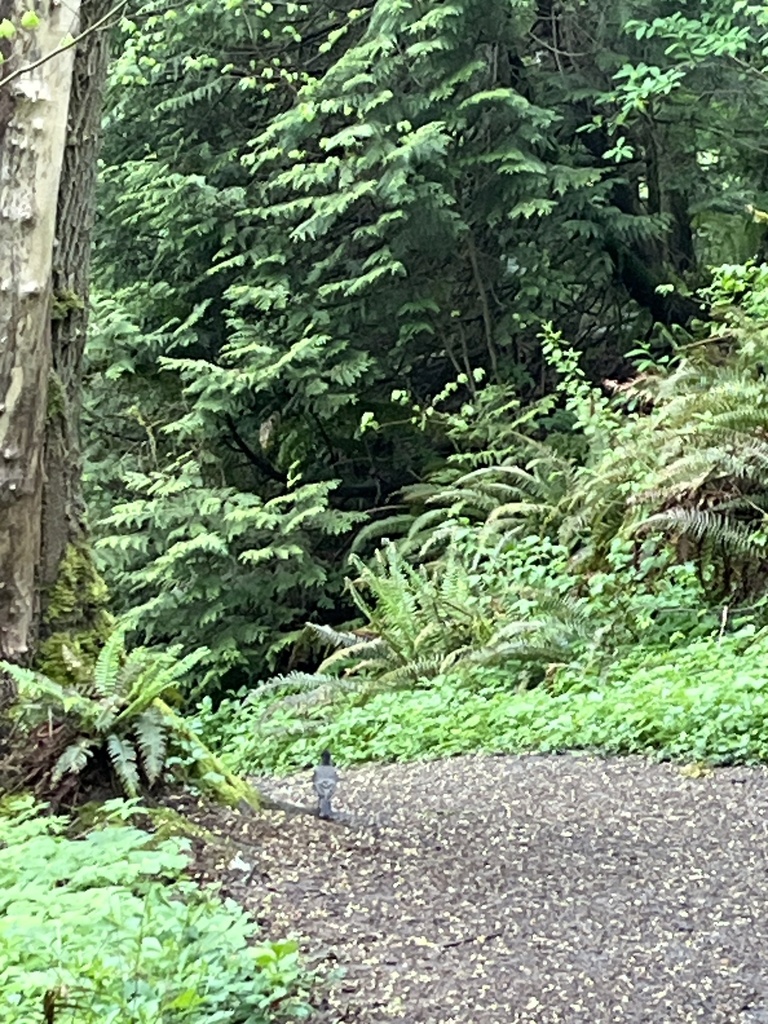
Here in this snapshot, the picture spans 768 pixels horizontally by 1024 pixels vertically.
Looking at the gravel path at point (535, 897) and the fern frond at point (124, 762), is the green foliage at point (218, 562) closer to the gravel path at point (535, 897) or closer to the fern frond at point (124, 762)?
the gravel path at point (535, 897)

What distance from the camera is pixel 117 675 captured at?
364 centimetres

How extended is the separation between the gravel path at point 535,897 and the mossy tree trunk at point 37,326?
1125 mm

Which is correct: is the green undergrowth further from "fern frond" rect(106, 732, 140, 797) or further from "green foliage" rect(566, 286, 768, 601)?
"fern frond" rect(106, 732, 140, 797)

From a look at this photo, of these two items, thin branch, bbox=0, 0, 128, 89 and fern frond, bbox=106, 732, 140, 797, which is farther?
fern frond, bbox=106, 732, 140, 797

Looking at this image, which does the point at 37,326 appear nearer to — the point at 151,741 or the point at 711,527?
the point at 151,741

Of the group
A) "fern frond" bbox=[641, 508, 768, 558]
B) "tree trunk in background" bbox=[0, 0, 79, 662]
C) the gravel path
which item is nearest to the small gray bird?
the gravel path

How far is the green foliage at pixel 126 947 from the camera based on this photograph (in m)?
2.18

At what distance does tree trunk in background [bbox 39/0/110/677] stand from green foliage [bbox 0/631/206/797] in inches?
16.9

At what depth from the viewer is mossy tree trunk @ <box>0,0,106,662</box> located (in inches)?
151

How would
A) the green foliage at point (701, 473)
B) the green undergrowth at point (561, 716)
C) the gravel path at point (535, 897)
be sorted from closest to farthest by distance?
the gravel path at point (535, 897), the green undergrowth at point (561, 716), the green foliage at point (701, 473)

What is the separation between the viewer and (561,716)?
554cm

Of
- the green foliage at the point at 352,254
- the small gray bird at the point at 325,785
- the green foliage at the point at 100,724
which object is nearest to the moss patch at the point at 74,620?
the green foliage at the point at 100,724

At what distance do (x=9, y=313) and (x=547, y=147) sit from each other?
7.23 metres

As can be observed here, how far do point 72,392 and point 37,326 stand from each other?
39cm
